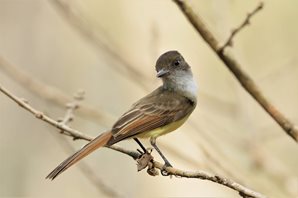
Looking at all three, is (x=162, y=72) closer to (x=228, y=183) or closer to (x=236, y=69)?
(x=236, y=69)

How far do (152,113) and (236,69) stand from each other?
2.64 ft

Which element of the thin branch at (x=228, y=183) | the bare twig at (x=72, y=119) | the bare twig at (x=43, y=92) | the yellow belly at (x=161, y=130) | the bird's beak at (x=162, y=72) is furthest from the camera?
the bare twig at (x=43, y=92)

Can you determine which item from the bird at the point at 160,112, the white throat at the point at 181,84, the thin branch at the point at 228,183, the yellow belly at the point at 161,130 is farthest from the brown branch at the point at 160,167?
the white throat at the point at 181,84

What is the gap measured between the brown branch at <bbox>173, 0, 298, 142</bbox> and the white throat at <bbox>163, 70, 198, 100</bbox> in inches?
35.8

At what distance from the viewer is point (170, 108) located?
4.93 meters

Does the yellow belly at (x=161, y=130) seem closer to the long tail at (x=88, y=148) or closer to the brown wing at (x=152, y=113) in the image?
the brown wing at (x=152, y=113)

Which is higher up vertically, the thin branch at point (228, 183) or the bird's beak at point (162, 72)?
the bird's beak at point (162, 72)

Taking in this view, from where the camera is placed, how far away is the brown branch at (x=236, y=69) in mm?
4125

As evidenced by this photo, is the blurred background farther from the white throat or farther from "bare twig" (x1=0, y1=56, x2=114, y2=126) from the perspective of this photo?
the white throat

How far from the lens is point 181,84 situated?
17.3ft

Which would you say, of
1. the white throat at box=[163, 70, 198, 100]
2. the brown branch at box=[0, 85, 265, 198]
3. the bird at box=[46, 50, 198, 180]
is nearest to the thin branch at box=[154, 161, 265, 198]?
the brown branch at box=[0, 85, 265, 198]

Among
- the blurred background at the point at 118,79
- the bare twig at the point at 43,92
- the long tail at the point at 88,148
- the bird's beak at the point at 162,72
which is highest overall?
the blurred background at the point at 118,79

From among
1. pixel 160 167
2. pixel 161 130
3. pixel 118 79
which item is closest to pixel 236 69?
pixel 160 167

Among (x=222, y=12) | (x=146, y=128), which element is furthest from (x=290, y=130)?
(x=222, y=12)
